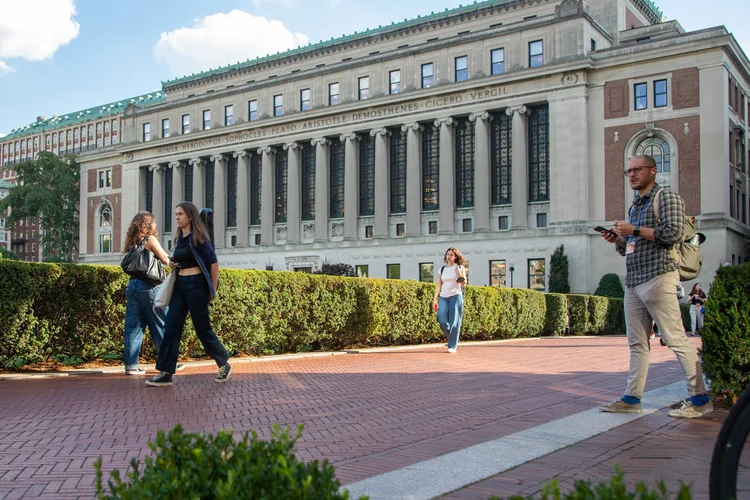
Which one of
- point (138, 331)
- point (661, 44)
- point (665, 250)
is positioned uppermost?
point (661, 44)

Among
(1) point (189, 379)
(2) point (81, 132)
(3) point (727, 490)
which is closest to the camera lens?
(3) point (727, 490)

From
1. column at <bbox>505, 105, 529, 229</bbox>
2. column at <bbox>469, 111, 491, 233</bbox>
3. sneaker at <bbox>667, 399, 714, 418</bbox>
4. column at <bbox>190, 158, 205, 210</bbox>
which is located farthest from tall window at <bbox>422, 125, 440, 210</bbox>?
sneaker at <bbox>667, 399, 714, 418</bbox>

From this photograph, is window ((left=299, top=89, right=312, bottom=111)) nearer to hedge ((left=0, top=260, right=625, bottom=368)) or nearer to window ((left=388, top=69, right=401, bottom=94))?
window ((left=388, top=69, right=401, bottom=94))

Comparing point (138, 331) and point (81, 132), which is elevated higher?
point (81, 132)

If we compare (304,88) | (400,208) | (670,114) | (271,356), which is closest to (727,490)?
(271,356)

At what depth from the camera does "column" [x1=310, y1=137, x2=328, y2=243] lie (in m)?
61.9

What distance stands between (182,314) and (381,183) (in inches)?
1992

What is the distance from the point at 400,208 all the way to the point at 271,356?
46.6m

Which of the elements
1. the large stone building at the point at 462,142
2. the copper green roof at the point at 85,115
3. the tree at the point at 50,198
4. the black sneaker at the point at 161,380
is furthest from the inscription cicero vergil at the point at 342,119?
the black sneaker at the point at 161,380

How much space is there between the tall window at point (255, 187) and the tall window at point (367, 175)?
1120cm

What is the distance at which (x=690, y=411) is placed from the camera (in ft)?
20.9

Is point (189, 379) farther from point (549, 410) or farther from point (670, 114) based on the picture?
point (670, 114)

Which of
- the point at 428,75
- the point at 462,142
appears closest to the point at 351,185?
the point at 462,142

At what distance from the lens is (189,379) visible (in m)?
9.45
